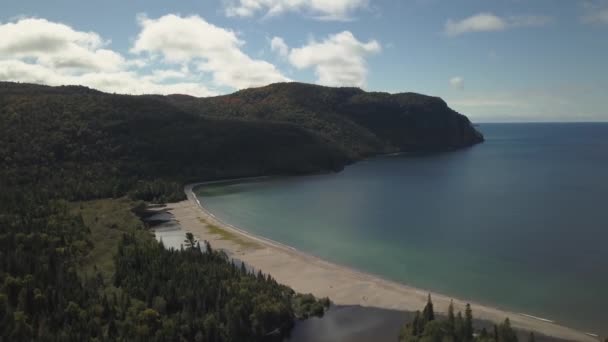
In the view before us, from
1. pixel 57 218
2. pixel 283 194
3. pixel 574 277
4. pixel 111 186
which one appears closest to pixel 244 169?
pixel 283 194

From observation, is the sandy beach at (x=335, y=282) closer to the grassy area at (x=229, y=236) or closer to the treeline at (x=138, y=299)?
the grassy area at (x=229, y=236)

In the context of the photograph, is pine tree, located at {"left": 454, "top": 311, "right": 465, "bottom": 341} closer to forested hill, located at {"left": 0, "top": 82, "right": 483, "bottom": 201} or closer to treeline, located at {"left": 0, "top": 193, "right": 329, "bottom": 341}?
treeline, located at {"left": 0, "top": 193, "right": 329, "bottom": 341}

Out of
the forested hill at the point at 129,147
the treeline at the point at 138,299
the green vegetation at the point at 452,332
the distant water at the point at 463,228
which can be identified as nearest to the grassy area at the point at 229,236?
the distant water at the point at 463,228

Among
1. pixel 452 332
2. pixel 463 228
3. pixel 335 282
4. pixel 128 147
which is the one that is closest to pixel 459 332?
pixel 452 332

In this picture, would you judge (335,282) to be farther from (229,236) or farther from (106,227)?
(106,227)

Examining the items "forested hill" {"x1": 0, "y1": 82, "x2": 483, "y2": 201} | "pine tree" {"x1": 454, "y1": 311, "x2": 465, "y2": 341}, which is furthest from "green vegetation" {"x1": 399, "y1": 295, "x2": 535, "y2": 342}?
"forested hill" {"x1": 0, "y1": 82, "x2": 483, "y2": 201}
